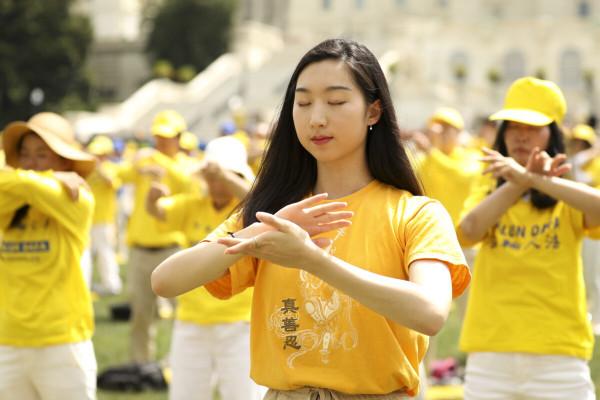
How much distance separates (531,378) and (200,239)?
2577 millimetres

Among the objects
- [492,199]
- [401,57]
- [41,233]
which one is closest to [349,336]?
[492,199]

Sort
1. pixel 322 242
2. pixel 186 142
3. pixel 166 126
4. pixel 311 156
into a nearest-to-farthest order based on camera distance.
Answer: pixel 322 242, pixel 311 156, pixel 166 126, pixel 186 142

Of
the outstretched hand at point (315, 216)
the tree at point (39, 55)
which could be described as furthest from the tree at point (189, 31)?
the outstretched hand at point (315, 216)

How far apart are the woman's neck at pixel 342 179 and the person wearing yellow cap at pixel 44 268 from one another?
7.42 ft

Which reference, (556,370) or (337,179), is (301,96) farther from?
(556,370)

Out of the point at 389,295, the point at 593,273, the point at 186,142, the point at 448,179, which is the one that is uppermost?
the point at 389,295

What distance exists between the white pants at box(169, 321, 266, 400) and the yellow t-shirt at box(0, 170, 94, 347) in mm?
794

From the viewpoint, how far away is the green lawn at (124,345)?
848 cm

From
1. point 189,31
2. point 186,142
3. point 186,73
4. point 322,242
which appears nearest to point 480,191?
point 322,242

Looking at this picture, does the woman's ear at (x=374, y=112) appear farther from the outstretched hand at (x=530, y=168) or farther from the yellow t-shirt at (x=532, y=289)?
the yellow t-shirt at (x=532, y=289)

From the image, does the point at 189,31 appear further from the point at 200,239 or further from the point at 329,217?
the point at 329,217

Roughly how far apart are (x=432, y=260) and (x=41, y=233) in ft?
9.39

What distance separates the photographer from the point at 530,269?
5141mm

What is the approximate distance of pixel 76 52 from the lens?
1902 inches
